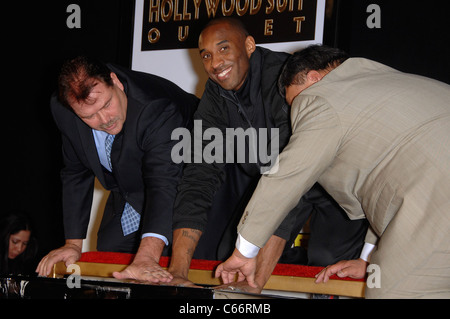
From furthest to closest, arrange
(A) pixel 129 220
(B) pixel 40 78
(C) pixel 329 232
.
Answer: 1. (B) pixel 40 78
2. (A) pixel 129 220
3. (C) pixel 329 232

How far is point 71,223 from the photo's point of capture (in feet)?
7.39

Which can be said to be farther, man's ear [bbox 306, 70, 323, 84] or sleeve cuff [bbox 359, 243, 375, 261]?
sleeve cuff [bbox 359, 243, 375, 261]

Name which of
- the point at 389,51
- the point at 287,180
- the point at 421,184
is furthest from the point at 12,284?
the point at 389,51

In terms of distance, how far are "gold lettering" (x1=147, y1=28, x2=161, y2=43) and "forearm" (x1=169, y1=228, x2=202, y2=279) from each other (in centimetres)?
157

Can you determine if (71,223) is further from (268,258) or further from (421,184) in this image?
(421,184)

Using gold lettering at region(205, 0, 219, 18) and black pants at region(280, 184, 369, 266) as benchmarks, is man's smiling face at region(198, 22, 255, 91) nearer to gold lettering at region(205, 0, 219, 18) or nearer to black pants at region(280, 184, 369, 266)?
black pants at region(280, 184, 369, 266)

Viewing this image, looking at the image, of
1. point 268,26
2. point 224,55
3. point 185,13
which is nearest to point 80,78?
point 224,55

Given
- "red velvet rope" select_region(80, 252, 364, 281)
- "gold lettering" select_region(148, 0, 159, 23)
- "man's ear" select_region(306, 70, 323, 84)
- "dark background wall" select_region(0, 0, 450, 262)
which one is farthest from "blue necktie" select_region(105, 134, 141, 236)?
"gold lettering" select_region(148, 0, 159, 23)

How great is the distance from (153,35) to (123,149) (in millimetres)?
1310

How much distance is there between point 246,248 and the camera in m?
1.53

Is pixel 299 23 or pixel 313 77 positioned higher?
pixel 299 23

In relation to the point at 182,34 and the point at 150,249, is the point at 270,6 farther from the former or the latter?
the point at 150,249

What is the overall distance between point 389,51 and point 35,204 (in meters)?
2.39

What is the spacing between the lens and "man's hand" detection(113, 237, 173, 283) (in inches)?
65.5
